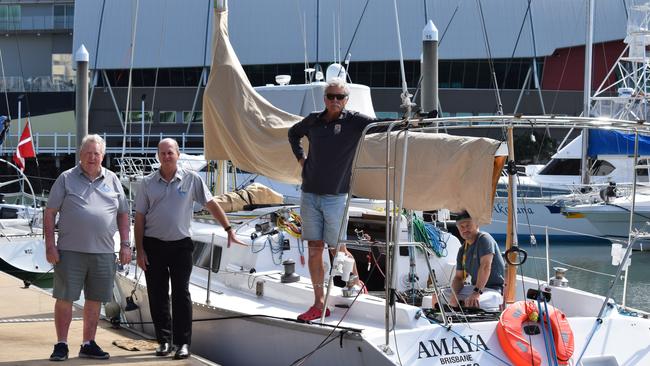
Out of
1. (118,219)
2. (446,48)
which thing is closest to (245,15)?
(446,48)

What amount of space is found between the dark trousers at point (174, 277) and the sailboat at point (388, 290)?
483mm

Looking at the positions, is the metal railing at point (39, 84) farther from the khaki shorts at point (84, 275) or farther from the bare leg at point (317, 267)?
the bare leg at point (317, 267)

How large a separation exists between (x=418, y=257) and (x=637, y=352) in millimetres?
2784

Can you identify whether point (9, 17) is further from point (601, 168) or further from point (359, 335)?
point (359, 335)

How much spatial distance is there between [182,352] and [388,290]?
1.96 meters

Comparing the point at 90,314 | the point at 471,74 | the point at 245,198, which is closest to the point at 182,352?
the point at 90,314

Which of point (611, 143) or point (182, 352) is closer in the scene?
point (182, 352)

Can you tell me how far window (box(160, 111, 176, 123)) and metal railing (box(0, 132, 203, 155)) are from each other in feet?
2.51

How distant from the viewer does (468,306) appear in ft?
25.8

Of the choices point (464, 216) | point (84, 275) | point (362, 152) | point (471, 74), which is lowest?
point (84, 275)

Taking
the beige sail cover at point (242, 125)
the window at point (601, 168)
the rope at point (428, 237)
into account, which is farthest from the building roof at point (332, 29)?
the rope at point (428, 237)

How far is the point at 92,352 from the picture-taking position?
7941 millimetres

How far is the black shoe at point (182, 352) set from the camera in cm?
798

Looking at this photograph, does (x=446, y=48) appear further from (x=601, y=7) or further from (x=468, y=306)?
(x=468, y=306)
